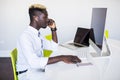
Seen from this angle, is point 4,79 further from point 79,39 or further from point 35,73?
point 35,73

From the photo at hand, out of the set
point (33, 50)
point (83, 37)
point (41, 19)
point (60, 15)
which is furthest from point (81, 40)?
point (60, 15)

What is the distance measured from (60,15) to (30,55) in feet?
8.03

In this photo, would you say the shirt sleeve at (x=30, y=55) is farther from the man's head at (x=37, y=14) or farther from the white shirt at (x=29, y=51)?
the man's head at (x=37, y=14)

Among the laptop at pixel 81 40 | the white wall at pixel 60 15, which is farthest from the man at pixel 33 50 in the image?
the white wall at pixel 60 15

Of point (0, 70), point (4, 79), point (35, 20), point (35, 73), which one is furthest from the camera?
point (0, 70)

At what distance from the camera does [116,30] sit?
376 centimetres

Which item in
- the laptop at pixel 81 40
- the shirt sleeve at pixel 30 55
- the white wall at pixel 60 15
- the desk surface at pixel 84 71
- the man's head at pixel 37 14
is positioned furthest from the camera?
the white wall at pixel 60 15

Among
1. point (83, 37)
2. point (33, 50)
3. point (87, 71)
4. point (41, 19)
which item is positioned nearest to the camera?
point (87, 71)

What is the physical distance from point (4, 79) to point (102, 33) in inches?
77.7

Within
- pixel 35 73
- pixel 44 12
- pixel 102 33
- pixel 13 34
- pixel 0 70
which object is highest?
pixel 44 12

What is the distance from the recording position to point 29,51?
1.33m

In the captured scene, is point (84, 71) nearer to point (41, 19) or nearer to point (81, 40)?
point (41, 19)

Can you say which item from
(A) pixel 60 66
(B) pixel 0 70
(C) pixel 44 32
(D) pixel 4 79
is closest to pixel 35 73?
(A) pixel 60 66

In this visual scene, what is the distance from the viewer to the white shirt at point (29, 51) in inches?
51.0
